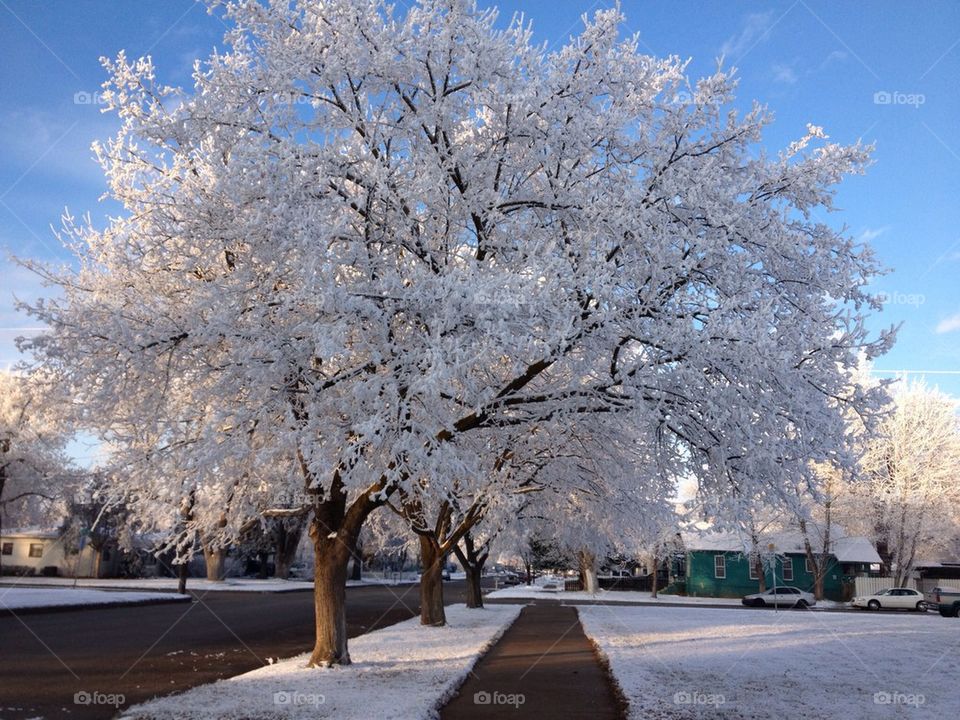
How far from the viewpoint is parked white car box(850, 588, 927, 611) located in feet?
140

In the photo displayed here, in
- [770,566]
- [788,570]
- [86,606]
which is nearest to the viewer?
[86,606]

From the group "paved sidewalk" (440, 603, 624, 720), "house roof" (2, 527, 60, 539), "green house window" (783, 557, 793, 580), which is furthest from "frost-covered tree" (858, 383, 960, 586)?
"house roof" (2, 527, 60, 539)

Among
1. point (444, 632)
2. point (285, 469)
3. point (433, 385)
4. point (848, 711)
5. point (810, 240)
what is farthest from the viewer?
point (444, 632)

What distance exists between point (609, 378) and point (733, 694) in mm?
5506

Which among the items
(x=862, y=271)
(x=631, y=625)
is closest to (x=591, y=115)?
(x=862, y=271)

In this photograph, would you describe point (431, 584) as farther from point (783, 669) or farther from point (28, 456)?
point (28, 456)

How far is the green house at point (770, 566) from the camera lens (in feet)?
165

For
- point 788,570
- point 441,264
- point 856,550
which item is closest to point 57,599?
point 441,264

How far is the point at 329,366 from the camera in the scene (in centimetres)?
1230

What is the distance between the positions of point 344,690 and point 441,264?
632cm

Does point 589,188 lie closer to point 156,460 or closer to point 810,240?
point 810,240

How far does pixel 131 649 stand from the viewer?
17.5 m

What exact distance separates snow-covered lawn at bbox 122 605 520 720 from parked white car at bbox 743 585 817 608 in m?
30.2

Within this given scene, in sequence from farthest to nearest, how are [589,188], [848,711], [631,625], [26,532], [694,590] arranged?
1. [26,532]
2. [694,590]
3. [631,625]
4. [589,188]
5. [848,711]
